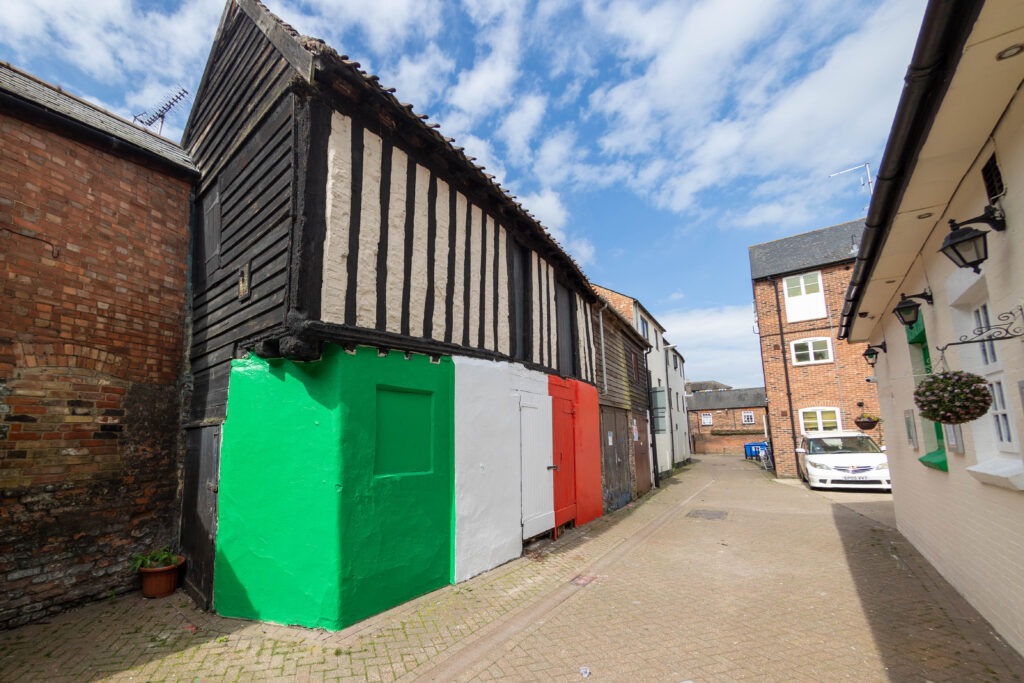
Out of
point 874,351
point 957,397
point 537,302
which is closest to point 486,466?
point 537,302

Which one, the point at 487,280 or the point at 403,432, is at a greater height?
the point at 487,280

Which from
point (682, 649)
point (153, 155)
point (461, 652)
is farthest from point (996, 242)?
point (153, 155)

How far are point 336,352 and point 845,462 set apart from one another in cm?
1467

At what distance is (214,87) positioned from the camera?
23.2 ft

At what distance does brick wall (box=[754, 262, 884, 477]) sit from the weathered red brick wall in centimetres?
1928

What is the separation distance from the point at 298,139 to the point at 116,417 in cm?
418

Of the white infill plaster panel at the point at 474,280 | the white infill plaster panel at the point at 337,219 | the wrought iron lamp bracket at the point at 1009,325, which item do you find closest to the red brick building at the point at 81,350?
the white infill plaster panel at the point at 337,219

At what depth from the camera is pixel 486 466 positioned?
252 inches

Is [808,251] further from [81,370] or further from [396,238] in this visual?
[81,370]

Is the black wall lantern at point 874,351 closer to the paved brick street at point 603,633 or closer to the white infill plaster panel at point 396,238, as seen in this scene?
the paved brick street at point 603,633

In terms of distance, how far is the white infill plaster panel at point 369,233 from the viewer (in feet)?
16.8

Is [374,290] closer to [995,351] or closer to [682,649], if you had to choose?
[682,649]

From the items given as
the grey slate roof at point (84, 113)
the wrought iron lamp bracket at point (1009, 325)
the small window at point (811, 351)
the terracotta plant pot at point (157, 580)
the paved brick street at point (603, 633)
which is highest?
the grey slate roof at point (84, 113)

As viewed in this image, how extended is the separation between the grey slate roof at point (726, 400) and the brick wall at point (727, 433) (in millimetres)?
342
